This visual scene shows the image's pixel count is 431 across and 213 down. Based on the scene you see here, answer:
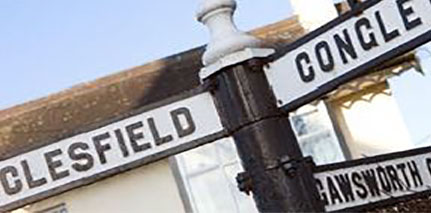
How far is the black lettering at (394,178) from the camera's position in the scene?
9.17ft

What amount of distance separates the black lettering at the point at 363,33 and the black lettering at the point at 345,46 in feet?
0.10

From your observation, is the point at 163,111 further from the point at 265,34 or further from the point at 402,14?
the point at 265,34

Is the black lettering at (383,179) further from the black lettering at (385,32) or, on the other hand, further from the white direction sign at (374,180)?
the black lettering at (385,32)

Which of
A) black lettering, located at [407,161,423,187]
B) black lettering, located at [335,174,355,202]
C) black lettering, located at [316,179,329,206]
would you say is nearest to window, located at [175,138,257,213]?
black lettering, located at [407,161,423,187]

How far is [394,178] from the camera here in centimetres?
281

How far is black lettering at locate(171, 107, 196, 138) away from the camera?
2658 mm

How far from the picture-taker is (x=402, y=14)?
99.0 inches

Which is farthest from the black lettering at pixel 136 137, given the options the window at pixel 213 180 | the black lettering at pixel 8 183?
the window at pixel 213 180

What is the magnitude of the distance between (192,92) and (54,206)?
41.3ft

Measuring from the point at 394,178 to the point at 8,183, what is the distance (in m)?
1.26

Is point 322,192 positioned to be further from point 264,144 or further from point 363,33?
point 363,33

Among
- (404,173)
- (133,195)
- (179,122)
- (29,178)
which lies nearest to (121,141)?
(179,122)

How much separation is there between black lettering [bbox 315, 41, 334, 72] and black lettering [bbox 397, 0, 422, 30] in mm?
244

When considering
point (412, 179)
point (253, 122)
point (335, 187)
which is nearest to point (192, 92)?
point (253, 122)
